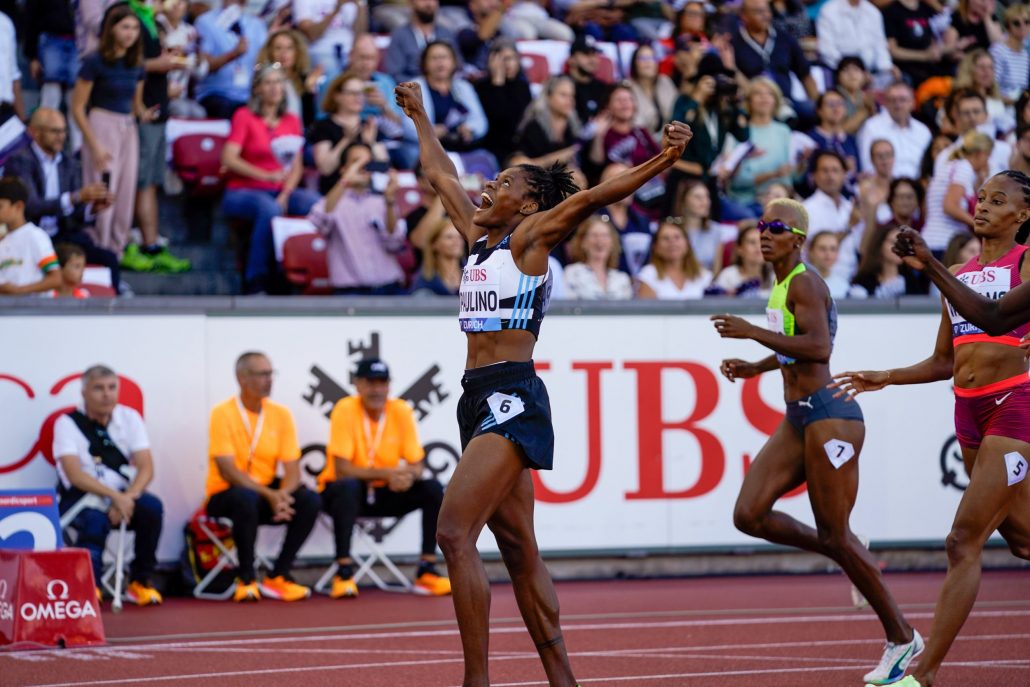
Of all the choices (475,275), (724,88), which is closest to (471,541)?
(475,275)

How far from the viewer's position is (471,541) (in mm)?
6848

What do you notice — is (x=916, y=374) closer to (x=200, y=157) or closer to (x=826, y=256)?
(x=826, y=256)

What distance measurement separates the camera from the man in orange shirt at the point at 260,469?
11867 mm

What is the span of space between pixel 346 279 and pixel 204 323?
1.72m

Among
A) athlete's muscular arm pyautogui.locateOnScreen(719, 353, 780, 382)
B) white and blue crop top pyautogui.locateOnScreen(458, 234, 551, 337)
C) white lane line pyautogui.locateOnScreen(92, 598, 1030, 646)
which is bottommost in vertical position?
white lane line pyautogui.locateOnScreen(92, 598, 1030, 646)

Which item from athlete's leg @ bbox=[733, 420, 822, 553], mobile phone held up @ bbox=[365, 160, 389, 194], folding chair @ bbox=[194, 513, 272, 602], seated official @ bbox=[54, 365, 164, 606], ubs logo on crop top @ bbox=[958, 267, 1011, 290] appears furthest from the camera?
mobile phone held up @ bbox=[365, 160, 389, 194]

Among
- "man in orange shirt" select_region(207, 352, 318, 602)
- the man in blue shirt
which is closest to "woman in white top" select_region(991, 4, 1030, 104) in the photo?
the man in blue shirt

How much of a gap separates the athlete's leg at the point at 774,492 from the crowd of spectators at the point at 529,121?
16.7ft

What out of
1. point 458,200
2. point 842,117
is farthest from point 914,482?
point 458,200

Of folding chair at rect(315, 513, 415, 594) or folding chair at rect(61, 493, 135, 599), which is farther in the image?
folding chair at rect(315, 513, 415, 594)

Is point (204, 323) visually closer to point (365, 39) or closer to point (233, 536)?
point (233, 536)

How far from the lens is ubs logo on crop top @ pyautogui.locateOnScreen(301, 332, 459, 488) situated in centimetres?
1262

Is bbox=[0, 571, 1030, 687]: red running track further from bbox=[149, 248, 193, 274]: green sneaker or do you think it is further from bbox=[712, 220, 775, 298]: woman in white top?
bbox=[149, 248, 193, 274]: green sneaker

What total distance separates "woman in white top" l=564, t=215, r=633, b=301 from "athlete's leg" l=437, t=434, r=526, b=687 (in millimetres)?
6945
